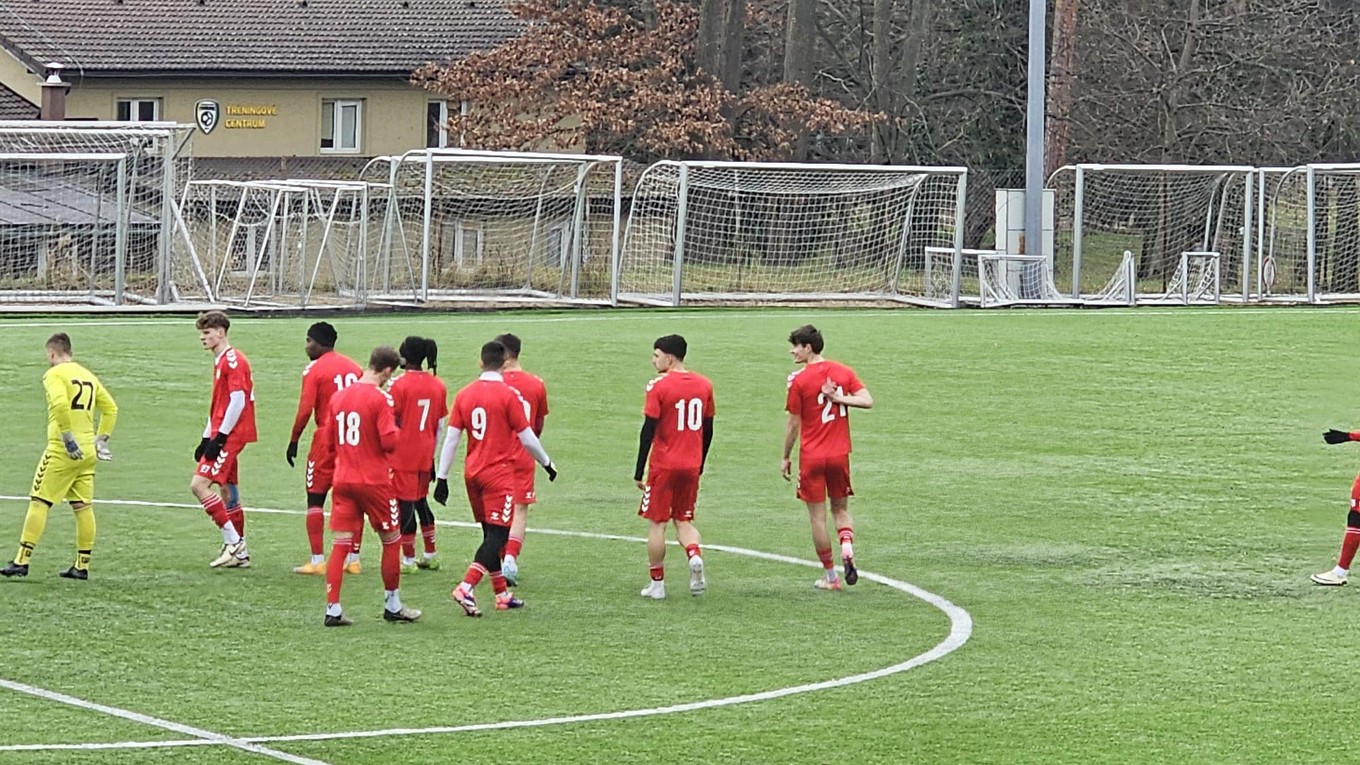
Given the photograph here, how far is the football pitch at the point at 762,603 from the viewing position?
430 inches

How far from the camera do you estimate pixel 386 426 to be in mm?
12953

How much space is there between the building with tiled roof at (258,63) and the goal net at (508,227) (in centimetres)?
1715

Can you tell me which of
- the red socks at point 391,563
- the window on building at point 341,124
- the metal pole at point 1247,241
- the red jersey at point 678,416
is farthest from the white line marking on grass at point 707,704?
the window on building at point 341,124

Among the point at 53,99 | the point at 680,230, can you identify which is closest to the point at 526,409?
the point at 680,230

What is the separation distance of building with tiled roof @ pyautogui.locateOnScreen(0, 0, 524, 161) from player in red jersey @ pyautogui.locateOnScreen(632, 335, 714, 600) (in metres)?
40.8

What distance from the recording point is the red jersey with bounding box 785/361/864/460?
47.8ft

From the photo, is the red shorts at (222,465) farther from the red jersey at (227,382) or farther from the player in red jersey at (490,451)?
the player in red jersey at (490,451)

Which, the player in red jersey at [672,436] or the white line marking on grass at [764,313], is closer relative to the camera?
the player in red jersey at [672,436]

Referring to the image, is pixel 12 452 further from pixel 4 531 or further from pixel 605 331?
pixel 605 331

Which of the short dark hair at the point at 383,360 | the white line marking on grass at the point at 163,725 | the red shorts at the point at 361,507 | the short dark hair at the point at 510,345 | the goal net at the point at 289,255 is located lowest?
the white line marking on grass at the point at 163,725

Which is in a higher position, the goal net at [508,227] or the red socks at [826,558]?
the goal net at [508,227]

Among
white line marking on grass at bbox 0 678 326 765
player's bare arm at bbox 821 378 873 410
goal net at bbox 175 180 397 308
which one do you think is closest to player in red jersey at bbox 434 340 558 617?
player's bare arm at bbox 821 378 873 410

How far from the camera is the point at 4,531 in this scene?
16953 mm

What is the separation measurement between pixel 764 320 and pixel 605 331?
310cm
